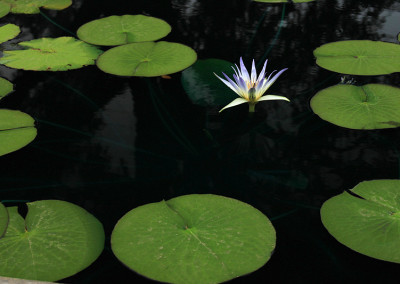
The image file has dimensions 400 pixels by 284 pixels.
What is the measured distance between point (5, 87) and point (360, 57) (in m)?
2.03

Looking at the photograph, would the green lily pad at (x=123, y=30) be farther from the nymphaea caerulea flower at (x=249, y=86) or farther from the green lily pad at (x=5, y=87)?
the nymphaea caerulea flower at (x=249, y=86)

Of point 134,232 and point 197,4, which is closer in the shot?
point 134,232

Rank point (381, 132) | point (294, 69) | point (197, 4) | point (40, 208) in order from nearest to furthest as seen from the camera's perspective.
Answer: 1. point (40, 208)
2. point (381, 132)
3. point (294, 69)
4. point (197, 4)

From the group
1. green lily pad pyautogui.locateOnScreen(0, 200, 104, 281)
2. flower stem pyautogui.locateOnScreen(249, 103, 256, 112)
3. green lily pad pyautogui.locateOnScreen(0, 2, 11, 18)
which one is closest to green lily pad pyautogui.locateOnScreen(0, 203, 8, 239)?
green lily pad pyautogui.locateOnScreen(0, 200, 104, 281)

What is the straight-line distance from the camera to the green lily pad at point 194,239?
1419 millimetres

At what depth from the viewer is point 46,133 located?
2.21 metres

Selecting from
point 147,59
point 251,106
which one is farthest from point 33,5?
point 251,106

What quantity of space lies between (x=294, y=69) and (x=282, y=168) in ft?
3.04

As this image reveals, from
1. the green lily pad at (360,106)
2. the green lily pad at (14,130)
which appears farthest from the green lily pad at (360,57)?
the green lily pad at (14,130)

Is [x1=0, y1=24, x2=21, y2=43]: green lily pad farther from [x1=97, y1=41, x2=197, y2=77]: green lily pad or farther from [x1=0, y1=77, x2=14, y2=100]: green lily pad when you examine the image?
[x1=97, y1=41, x2=197, y2=77]: green lily pad

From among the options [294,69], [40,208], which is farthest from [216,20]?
[40,208]

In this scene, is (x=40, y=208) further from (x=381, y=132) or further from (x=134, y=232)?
(x=381, y=132)

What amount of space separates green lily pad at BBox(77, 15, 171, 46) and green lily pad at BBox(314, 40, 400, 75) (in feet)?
3.53

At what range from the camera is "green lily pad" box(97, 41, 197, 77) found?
2.63 metres
